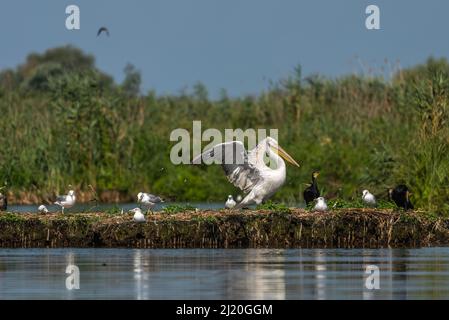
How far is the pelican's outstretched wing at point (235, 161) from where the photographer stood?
76.0ft

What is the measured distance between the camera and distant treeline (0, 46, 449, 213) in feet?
107

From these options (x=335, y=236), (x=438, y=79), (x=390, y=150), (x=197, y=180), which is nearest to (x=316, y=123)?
(x=197, y=180)

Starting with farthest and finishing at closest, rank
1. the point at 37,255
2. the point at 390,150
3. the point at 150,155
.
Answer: the point at 150,155 → the point at 390,150 → the point at 37,255

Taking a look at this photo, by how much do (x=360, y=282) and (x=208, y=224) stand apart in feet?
15.5

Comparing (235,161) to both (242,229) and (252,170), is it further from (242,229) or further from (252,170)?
(242,229)

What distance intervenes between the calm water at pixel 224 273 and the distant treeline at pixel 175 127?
8.79m

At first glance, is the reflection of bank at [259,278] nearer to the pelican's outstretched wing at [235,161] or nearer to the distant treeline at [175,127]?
the pelican's outstretched wing at [235,161]

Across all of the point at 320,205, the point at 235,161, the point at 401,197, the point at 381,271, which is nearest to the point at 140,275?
the point at 381,271

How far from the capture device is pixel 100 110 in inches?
1374

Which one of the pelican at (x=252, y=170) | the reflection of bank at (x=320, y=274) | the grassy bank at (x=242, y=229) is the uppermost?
the pelican at (x=252, y=170)

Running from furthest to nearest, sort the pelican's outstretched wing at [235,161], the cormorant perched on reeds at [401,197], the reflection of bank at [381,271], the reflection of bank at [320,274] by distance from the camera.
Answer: the cormorant perched on reeds at [401,197] < the pelican's outstretched wing at [235,161] < the reflection of bank at [320,274] < the reflection of bank at [381,271]

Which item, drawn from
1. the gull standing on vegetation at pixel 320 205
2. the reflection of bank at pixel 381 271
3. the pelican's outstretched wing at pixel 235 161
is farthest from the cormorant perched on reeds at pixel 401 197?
the reflection of bank at pixel 381 271

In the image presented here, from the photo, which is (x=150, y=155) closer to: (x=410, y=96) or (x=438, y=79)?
(x=410, y=96)

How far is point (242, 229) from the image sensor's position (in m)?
21.3
